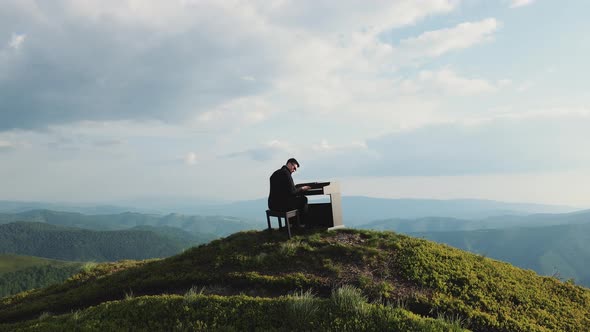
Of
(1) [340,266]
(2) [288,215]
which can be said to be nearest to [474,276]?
(1) [340,266]

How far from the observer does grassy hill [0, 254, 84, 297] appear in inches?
5783

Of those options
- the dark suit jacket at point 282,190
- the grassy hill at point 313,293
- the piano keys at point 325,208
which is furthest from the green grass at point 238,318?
the piano keys at point 325,208

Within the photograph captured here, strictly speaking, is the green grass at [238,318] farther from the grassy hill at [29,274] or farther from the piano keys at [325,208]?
the grassy hill at [29,274]

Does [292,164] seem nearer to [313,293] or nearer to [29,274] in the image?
[313,293]

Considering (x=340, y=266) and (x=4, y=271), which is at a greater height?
(x=340, y=266)

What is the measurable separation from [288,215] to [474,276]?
23.8 ft

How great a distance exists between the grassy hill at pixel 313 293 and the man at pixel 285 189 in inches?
55.4

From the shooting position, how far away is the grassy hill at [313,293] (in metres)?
8.49

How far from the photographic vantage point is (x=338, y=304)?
8.96 meters

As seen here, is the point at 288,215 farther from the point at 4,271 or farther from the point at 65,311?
the point at 4,271

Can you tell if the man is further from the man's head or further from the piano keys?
the piano keys

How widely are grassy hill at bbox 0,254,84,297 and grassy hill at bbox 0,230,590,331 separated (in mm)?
152779

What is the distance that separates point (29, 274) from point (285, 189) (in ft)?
636

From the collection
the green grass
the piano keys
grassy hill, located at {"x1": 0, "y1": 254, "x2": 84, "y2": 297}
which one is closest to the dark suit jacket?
the piano keys
